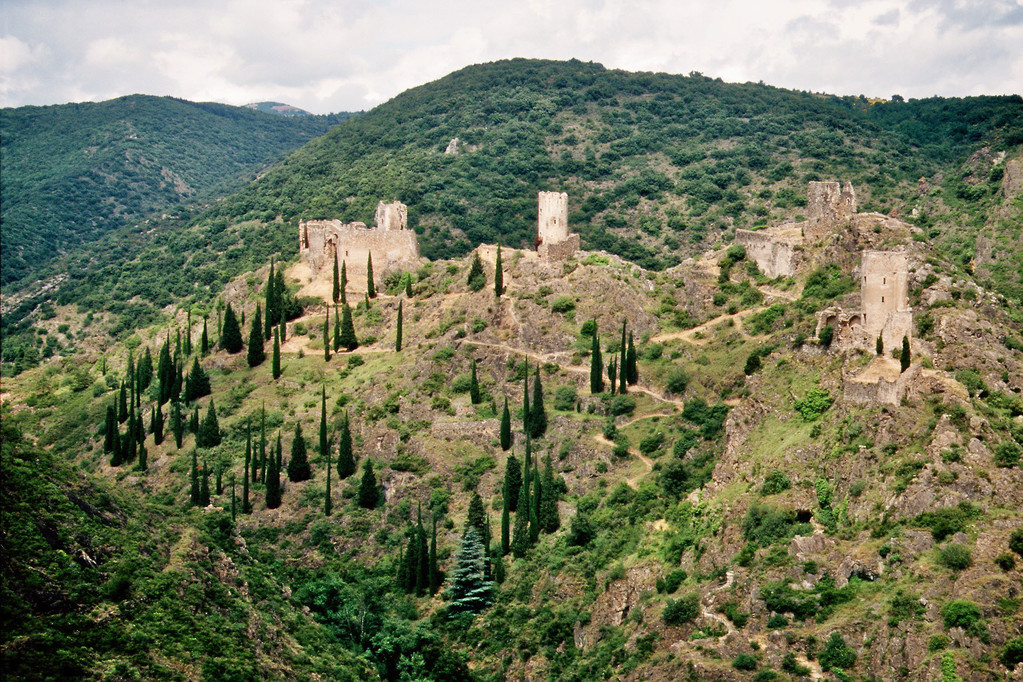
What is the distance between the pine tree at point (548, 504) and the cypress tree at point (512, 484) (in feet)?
4.72

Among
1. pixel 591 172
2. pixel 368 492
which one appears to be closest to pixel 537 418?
pixel 368 492

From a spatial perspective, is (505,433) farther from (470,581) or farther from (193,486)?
(193,486)

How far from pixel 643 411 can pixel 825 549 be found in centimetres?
2289

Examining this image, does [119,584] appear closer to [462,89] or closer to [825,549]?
[825,549]

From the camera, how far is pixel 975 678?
45969 millimetres

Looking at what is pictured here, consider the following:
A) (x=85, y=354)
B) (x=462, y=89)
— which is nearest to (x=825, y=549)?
(x=85, y=354)

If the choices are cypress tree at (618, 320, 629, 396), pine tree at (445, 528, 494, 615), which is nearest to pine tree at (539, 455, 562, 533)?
pine tree at (445, 528, 494, 615)

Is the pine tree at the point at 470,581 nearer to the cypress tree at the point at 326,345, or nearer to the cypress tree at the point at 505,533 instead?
the cypress tree at the point at 505,533

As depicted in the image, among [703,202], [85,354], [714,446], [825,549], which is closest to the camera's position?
[825,549]

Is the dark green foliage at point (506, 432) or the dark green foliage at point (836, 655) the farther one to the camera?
the dark green foliage at point (506, 432)

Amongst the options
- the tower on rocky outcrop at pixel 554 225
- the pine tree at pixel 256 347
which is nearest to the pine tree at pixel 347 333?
the pine tree at pixel 256 347

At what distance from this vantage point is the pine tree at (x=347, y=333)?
88.6 metres

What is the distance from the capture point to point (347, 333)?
88.7 meters

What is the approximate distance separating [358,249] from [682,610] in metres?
46.0
